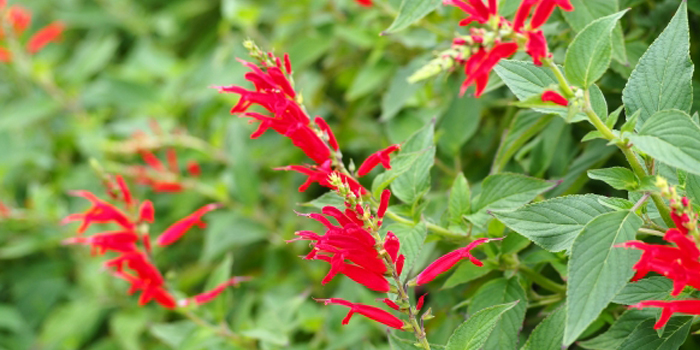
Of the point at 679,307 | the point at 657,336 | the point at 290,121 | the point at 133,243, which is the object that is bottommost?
the point at 133,243

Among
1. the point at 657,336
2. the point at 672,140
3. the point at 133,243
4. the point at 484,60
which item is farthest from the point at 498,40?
the point at 133,243

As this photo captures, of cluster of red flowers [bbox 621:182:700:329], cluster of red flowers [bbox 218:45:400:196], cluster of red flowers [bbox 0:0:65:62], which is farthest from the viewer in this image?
cluster of red flowers [bbox 0:0:65:62]

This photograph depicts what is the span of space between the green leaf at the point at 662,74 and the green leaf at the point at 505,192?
0.17 metres

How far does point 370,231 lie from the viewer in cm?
74

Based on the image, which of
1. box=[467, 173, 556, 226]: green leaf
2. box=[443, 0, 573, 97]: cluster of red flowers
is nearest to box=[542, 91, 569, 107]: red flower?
box=[443, 0, 573, 97]: cluster of red flowers

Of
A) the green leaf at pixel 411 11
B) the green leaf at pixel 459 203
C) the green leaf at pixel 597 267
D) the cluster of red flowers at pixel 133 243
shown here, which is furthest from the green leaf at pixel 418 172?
the cluster of red flowers at pixel 133 243

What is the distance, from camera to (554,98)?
671 millimetres

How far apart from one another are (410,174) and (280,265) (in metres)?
0.94

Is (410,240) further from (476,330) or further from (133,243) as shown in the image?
(133,243)

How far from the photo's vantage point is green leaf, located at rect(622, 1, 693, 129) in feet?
2.56

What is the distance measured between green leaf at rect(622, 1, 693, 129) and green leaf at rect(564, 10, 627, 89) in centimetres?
10

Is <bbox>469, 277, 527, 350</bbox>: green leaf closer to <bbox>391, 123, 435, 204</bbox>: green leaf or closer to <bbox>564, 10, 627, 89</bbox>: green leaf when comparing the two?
<bbox>391, 123, 435, 204</bbox>: green leaf

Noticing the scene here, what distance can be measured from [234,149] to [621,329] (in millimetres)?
1148

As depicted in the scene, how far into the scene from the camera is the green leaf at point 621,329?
85 centimetres
